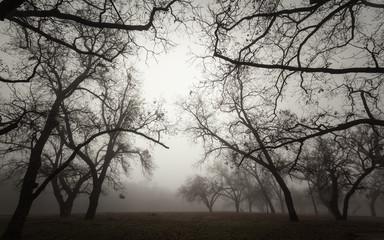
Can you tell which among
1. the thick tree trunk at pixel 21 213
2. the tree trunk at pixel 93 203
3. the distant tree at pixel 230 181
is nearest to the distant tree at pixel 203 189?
the distant tree at pixel 230 181

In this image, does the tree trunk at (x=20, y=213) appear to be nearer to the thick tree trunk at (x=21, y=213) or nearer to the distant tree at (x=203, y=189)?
the thick tree trunk at (x=21, y=213)

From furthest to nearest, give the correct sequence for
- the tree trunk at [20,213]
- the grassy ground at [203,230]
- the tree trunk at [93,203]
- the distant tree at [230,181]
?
the distant tree at [230,181]
the tree trunk at [93,203]
the tree trunk at [20,213]
the grassy ground at [203,230]

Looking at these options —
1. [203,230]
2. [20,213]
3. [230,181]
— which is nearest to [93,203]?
[20,213]

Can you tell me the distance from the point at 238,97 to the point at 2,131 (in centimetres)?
1524

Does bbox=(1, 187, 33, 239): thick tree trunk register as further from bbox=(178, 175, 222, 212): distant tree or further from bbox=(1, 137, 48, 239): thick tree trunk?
bbox=(178, 175, 222, 212): distant tree

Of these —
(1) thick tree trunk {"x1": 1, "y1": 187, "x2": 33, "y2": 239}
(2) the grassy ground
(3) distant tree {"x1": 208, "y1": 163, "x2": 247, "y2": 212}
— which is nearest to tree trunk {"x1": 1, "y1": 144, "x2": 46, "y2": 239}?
(1) thick tree trunk {"x1": 1, "y1": 187, "x2": 33, "y2": 239}

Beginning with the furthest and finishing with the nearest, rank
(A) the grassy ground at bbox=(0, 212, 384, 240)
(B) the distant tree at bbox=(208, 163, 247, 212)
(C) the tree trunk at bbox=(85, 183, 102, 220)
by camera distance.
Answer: (B) the distant tree at bbox=(208, 163, 247, 212) → (C) the tree trunk at bbox=(85, 183, 102, 220) → (A) the grassy ground at bbox=(0, 212, 384, 240)

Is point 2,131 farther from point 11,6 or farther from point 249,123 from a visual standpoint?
point 249,123

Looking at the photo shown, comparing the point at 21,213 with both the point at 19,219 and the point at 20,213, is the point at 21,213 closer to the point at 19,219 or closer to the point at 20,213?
the point at 20,213

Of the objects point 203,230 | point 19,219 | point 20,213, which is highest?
point 20,213

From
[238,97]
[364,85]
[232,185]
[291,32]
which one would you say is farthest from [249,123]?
[232,185]

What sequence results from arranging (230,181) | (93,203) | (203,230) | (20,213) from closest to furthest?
(20,213) → (203,230) → (93,203) → (230,181)

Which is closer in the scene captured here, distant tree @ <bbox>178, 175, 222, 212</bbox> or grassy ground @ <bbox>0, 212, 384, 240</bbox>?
grassy ground @ <bbox>0, 212, 384, 240</bbox>

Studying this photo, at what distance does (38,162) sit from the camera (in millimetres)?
11219
